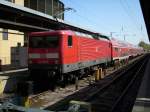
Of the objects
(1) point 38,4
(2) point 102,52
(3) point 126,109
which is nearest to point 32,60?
(3) point 126,109

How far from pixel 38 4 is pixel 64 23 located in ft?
81.6

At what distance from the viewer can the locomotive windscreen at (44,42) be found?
705 inches

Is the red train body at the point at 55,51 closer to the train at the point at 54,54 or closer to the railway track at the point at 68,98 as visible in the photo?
the train at the point at 54,54

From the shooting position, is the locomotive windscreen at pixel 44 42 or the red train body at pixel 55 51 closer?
the red train body at pixel 55 51

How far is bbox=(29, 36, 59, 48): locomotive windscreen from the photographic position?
1791 centimetres

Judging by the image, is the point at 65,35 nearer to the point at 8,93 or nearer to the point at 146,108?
the point at 8,93

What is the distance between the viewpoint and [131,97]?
1628 cm

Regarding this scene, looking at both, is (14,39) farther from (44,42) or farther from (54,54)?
(54,54)

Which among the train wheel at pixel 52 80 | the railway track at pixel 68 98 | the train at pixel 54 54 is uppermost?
the train at pixel 54 54

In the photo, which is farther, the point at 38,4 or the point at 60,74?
the point at 38,4

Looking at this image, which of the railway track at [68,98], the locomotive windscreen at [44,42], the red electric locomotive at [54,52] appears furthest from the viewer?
the locomotive windscreen at [44,42]

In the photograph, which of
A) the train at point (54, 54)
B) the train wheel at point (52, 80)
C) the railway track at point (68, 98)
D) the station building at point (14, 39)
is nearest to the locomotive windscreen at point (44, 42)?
the train at point (54, 54)

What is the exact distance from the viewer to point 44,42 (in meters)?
18.2

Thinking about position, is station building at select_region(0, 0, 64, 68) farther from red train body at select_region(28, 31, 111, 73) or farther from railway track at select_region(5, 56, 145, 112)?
railway track at select_region(5, 56, 145, 112)
